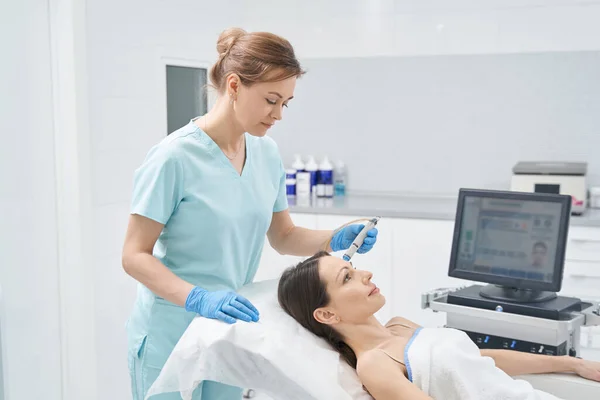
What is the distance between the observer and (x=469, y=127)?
3.74 m

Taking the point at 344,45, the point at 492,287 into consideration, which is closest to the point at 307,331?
the point at 492,287

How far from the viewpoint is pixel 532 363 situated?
1688 millimetres

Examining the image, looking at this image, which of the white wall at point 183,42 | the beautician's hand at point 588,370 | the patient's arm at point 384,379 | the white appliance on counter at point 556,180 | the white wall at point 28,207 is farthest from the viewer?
the white appliance on counter at point 556,180

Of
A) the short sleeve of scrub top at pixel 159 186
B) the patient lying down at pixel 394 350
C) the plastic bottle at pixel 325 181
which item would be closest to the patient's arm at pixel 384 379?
the patient lying down at pixel 394 350

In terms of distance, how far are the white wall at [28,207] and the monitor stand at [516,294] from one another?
5.04 ft

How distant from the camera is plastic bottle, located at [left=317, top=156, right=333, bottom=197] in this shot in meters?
3.90

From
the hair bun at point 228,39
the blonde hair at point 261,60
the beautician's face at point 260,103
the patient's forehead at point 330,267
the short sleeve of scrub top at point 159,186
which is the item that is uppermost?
the hair bun at point 228,39

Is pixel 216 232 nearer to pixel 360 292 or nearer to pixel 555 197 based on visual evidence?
pixel 360 292

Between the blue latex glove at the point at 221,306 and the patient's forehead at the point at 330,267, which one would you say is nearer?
the blue latex glove at the point at 221,306

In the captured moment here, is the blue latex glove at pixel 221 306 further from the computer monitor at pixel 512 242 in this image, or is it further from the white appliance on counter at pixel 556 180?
the white appliance on counter at pixel 556 180

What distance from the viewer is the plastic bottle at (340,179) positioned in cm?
398

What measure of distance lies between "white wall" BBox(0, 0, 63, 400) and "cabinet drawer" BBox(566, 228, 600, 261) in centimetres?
214

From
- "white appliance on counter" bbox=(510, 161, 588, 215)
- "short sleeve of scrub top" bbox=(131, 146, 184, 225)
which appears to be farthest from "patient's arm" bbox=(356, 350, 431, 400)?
"white appliance on counter" bbox=(510, 161, 588, 215)

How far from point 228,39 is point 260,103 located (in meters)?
0.20
